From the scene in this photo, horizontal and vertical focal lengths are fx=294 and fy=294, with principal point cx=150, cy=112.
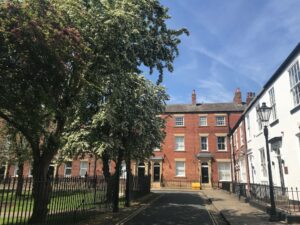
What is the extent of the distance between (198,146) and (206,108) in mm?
5913

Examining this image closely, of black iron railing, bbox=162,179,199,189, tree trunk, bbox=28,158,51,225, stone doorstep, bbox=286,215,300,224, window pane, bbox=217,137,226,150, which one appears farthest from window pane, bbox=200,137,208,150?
tree trunk, bbox=28,158,51,225

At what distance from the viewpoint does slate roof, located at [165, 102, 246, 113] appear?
42.1 meters

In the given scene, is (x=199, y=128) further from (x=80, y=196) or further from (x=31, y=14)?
(x=31, y=14)

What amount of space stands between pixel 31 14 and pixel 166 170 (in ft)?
115

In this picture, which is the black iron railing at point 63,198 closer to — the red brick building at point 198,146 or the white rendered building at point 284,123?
the white rendered building at point 284,123

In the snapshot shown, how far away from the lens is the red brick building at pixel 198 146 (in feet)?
131

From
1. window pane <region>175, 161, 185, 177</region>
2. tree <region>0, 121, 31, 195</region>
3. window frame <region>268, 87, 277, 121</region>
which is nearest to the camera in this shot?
window frame <region>268, 87, 277, 121</region>

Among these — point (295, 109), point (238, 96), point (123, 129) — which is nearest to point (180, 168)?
point (238, 96)

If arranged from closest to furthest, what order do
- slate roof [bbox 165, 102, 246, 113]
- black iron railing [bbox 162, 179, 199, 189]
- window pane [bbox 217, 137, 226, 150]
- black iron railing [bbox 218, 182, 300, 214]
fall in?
black iron railing [bbox 218, 182, 300, 214] → black iron railing [bbox 162, 179, 199, 189] → window pane [bbox 217, 137, 226, 150] → slate roof [bbox 165, 102, 246, 113]

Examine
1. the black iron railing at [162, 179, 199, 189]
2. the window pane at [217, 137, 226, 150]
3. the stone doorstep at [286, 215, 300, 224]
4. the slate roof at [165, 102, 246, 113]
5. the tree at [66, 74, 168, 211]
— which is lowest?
the stone doorstep at [286, 215, 300, 224]

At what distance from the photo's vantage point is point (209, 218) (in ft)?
42.0

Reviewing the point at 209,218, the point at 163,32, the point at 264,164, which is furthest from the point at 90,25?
the point at 264,164

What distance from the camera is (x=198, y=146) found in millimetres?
41375

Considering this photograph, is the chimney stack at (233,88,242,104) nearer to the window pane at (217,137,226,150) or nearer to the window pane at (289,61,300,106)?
the window pane at (217,137,226,150)
